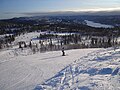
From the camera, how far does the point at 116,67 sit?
1642cm

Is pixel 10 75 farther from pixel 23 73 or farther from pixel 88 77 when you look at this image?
pixel 88 77

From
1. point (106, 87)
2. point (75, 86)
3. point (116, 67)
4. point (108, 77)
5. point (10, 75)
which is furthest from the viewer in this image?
point (10, 75)

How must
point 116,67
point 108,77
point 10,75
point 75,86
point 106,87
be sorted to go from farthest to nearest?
point 10,75 → point 116,67 → point 108,77 → point 75,86 → point 106,87

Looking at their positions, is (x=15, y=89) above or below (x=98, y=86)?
below

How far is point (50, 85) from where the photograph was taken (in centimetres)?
1467

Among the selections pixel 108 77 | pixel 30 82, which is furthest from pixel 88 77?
pixel 30 82

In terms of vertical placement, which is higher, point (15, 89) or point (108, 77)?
point (108, 77)

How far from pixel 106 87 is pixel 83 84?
1.90 meters

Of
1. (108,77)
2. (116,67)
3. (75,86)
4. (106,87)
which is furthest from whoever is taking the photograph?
(116,67)

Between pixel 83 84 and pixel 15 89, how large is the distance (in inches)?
239

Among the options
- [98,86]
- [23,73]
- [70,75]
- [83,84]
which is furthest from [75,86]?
[23,73]

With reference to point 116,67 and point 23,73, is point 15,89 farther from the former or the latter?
point 116,67

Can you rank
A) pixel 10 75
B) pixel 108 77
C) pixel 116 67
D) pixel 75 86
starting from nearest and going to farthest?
pixel 75 86 → pixel 108 77 → pixel 116 67 → pixel 10 75

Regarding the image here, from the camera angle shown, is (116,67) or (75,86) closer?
(75,86)
